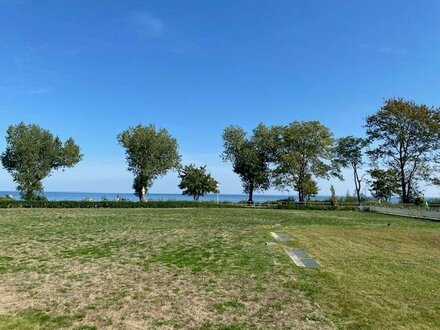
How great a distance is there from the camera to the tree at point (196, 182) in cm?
6856

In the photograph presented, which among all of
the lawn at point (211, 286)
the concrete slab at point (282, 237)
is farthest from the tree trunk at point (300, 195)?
the lawn at point (211, 286)

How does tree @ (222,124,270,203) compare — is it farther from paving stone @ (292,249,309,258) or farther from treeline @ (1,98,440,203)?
paving stone @ (292,249,309,258)

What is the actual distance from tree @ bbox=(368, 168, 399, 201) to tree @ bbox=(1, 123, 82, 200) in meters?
47.8

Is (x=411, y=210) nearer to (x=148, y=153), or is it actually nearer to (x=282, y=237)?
(x=282, y=237)

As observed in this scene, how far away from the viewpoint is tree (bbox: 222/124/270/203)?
66062 millimetres

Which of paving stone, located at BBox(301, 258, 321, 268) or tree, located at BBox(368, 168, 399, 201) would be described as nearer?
paving stone, located at BBox(301, 258, 321, 268)

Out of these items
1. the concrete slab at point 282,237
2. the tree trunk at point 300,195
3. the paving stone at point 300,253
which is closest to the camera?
the paving stone at point 300,253

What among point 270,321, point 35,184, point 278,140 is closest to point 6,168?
point 35,184

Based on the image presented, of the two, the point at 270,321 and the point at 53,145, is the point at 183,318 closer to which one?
the point at 270,321

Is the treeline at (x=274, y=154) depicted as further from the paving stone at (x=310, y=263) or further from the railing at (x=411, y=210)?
the paving stone at (x=310, y=263)

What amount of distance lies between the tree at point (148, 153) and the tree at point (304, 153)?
17.7 metres

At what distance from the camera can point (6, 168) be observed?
189 feet

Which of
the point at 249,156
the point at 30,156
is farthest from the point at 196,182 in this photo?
the point at 30,156

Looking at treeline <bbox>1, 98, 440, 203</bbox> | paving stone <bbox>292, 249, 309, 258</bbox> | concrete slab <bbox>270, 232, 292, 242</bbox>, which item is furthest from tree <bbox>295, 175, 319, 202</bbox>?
paving stone <bbox>292, 249, 309, 258</bbox>
